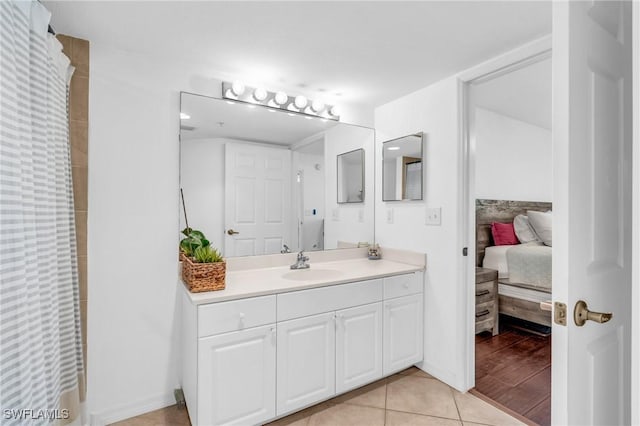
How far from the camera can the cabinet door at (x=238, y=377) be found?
1.54 m

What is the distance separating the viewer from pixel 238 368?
1609 millimetres

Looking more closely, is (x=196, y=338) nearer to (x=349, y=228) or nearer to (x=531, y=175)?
(x=349, y=228)

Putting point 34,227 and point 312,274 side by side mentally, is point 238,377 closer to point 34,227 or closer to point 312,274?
point 312,274

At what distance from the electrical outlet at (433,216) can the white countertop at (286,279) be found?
1.06 feet

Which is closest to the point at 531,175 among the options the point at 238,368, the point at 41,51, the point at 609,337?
the point at 609,337

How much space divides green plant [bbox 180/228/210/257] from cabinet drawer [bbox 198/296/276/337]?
39 centimetres

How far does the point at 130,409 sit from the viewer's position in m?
1.83

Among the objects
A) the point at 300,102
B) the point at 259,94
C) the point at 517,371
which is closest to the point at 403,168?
the point at 300,102

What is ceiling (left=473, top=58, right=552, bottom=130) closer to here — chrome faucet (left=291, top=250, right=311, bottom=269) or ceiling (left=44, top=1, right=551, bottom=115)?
ceiling (left=44, top=1, right=551, bottom=115)

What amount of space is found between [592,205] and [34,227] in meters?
1.73

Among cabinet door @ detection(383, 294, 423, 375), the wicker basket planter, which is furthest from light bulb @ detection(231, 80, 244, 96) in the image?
cabinet door @ detection(383, 294, 423, 375)

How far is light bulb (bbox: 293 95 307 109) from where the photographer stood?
2350 millimetres

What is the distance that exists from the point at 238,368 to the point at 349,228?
1.41m

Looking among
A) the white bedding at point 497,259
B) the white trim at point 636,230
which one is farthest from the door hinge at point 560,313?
the white bedding at point 497,259
